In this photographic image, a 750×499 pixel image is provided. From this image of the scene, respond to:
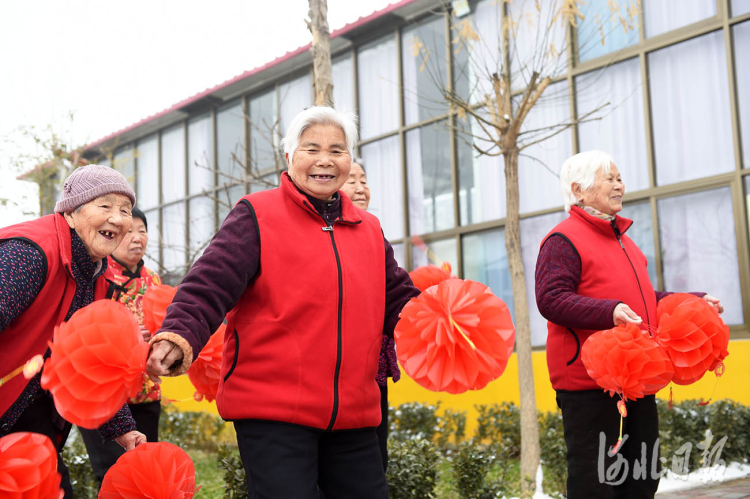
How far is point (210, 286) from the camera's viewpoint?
240 cm

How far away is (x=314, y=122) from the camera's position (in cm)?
280

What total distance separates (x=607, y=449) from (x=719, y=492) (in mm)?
2960

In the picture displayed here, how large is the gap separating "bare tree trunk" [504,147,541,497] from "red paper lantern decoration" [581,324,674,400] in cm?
A: 288

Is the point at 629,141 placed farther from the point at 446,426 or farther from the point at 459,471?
the point at 459,471

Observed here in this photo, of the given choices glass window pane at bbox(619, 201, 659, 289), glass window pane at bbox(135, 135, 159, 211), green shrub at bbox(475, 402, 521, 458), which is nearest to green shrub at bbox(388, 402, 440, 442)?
green shrub at bbox(475, 402, 521, 458)

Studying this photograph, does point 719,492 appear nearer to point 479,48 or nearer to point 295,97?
point 479,48

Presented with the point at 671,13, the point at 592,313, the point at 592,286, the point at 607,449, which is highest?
the point at 671,13

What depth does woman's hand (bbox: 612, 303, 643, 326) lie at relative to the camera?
3.21 metres

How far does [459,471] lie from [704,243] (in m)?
4.33

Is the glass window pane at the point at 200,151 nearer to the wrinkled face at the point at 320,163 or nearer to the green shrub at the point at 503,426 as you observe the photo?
the green shrub at the point at 503,426

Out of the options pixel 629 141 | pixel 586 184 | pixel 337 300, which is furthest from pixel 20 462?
pixel 629 141

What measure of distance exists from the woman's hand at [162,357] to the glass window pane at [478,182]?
7.92m

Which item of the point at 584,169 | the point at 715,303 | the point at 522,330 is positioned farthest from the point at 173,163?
the point at 715,303

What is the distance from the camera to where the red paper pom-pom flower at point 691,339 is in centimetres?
348
